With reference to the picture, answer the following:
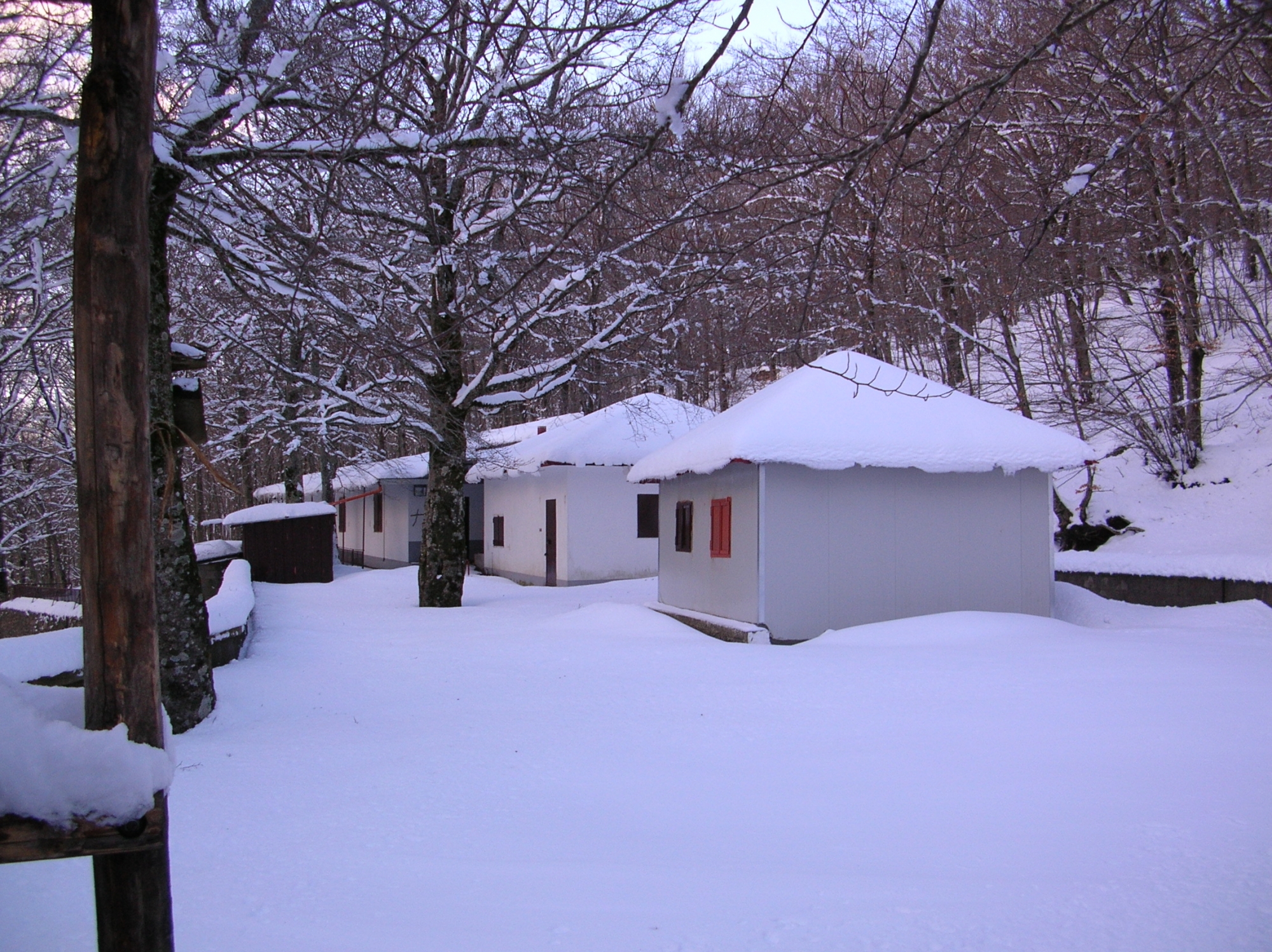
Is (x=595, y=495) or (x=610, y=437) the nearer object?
(x=595, y=495)

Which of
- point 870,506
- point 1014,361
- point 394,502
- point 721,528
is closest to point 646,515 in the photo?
point 1014,361

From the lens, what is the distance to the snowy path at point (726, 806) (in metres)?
4.03

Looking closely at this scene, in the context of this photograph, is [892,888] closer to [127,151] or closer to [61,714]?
[61,714]

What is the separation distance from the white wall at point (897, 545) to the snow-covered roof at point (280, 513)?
15.8m

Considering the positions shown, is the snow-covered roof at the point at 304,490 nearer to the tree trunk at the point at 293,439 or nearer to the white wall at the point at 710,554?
the tree trunk at the point at 293,439

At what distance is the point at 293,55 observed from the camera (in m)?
6.87

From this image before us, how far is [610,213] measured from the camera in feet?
20.4

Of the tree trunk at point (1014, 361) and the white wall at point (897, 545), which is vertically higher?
the tree trunk at point (1014, 361)

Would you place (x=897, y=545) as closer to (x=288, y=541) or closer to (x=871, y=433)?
(x=871, y=433)

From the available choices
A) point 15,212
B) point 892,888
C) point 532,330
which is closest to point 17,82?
point 15,212

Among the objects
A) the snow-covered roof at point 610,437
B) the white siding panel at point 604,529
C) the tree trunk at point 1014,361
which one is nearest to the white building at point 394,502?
the snow-covered roof at point 610,437

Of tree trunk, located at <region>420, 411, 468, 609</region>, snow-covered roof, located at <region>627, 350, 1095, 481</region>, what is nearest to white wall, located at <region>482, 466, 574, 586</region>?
tree trunk, located at <region>420, 411, 468, 609</region>

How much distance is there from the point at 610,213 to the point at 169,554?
4584mm

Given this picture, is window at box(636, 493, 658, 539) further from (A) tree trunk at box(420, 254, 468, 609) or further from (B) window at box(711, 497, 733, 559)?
(B) window at box(711, 497, 733, 559)
